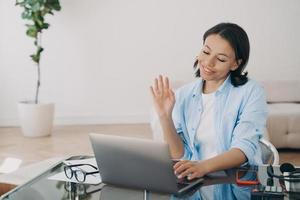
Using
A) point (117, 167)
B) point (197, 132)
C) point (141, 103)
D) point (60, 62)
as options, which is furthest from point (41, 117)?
point (117, 167)

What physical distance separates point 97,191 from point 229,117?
0.61 meters

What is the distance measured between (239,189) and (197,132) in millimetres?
460

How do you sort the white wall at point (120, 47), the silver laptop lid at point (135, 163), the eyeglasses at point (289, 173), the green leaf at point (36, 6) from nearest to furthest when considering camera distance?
the silver laptop lid at point (135, 163) → the eyeglasses at point (289, 173) → the green leaf at point (36, 6) → the white wall at point (120, 47)

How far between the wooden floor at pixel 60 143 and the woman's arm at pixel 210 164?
2.29m

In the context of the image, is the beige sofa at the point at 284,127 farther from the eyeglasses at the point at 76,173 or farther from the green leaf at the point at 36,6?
the eyeglasses at the point at 76,173

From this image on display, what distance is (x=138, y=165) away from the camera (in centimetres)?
128

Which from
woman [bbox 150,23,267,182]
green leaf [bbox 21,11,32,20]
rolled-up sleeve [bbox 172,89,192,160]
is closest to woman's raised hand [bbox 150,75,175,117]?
woman [bbox 150,23,267,182]

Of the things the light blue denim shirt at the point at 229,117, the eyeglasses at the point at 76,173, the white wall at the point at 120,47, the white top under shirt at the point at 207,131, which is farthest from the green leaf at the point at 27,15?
the eyeglasses at the point at 76,173

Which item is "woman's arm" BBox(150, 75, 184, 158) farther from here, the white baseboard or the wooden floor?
the white baseboard

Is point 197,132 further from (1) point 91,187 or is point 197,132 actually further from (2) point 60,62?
(2) point 60,62

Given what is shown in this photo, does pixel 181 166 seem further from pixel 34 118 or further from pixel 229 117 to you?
pixel 34 118

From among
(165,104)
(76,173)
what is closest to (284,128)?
(165,104)

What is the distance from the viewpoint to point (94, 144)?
4.42 ft

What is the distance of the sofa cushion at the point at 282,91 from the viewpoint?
4.53m
